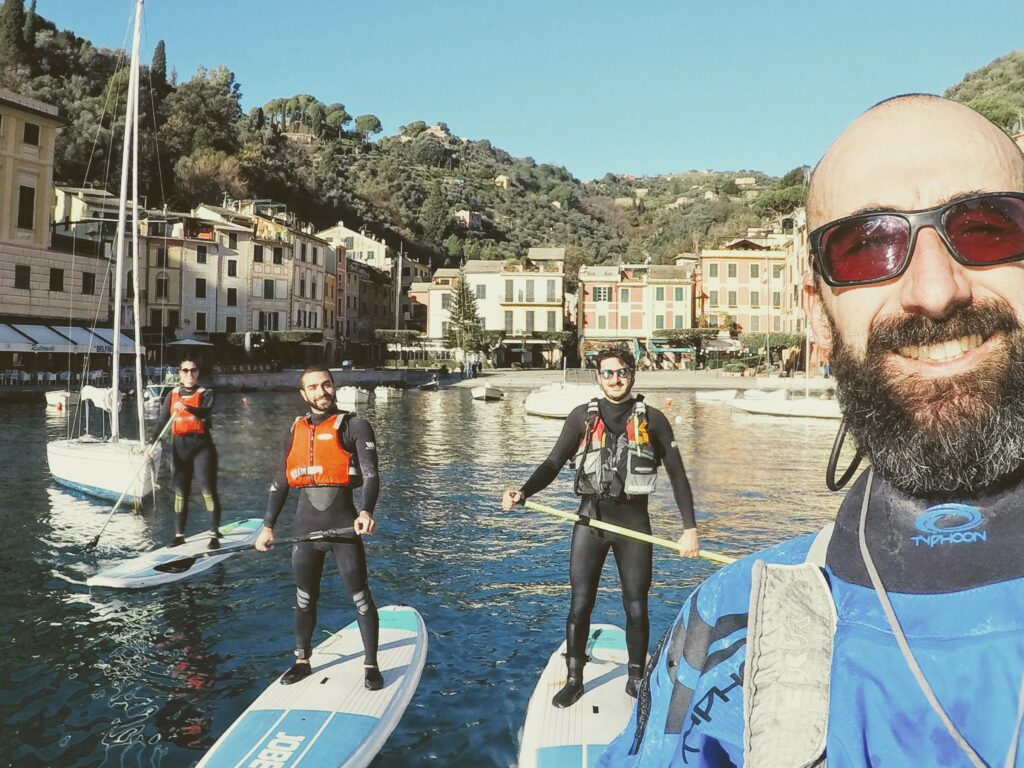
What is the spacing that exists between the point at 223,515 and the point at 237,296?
51.1 metres

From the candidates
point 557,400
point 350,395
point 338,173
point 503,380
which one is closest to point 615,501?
point 557,400

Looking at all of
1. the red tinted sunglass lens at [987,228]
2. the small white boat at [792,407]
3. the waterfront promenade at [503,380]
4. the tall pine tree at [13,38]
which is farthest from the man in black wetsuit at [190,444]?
the tall pine tree at [13,38]

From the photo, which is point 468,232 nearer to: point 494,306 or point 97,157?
point 494,306

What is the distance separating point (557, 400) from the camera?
1326 inches

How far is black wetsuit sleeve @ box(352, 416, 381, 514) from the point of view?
6152mm

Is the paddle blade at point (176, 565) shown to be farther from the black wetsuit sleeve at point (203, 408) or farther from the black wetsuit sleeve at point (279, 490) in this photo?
the black wetsuit sleeve at point (279, 490)

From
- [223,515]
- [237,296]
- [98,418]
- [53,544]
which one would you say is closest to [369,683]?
[53,544]

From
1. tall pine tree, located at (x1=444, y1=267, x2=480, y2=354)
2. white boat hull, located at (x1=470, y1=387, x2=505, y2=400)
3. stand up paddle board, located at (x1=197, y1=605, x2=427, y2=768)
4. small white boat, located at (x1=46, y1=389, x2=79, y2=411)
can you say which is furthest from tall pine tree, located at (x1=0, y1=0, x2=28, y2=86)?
stand up paddle board, located at (x1=197, y1=605, x2=427, y2=768)

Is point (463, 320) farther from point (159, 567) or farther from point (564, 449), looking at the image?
point (564, 449)

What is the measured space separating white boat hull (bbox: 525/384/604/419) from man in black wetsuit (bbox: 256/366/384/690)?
26.6 metres

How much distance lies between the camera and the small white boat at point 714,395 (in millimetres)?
42256

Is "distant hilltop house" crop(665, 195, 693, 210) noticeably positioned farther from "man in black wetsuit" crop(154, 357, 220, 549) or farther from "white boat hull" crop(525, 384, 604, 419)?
"man in black wetsuit" crop(154, 357, 220, 549)

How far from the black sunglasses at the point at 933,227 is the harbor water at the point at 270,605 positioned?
197 inches

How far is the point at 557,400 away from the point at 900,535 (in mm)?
32593
